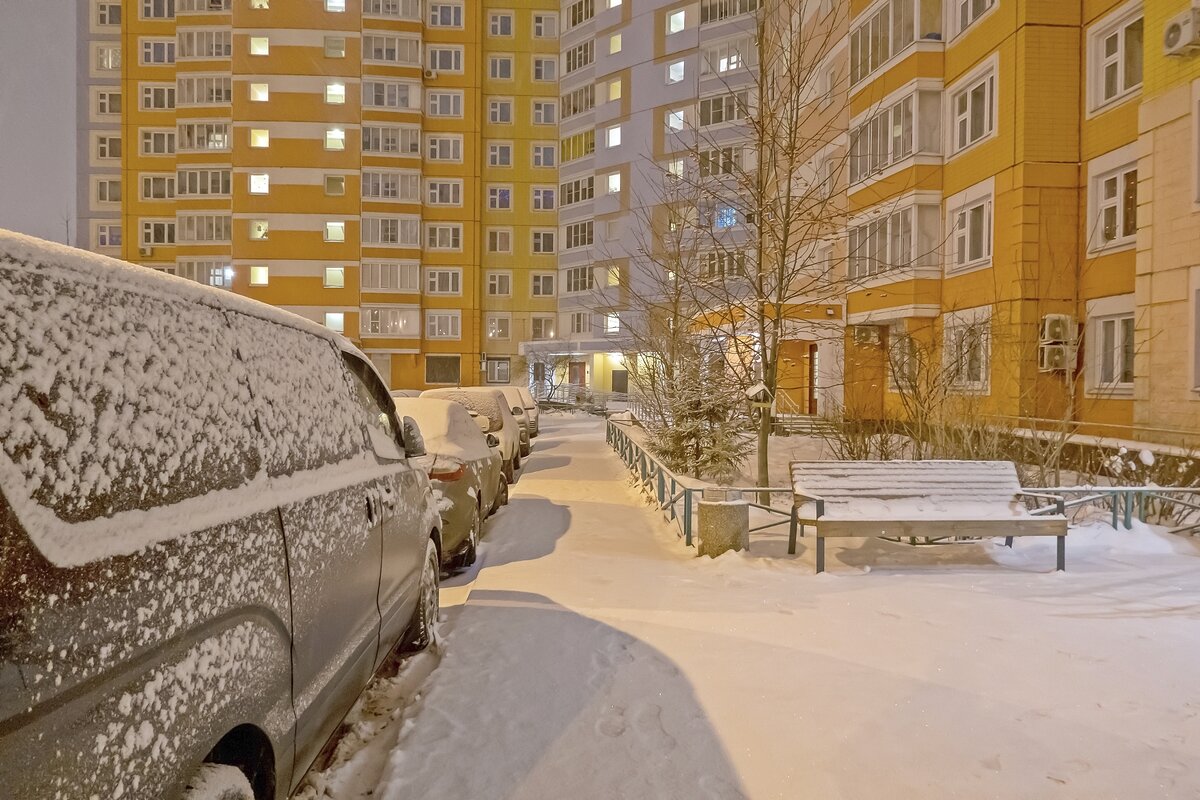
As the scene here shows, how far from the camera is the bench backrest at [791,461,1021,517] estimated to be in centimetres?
733

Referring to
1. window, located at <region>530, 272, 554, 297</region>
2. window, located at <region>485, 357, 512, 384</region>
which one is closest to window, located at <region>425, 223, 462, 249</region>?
window, located at <region>530, 272, 554, 297</region>

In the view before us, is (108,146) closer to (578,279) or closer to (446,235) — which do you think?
(446,235)

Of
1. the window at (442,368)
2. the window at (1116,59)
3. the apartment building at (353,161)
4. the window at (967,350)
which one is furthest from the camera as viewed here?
the window at (442,368)

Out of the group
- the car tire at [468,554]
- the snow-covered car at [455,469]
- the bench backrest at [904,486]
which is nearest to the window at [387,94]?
the snow-covered car at [455,469]

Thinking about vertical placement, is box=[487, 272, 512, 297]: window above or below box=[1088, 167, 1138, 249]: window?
above

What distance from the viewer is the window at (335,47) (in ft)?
155

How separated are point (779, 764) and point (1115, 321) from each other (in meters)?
16.1

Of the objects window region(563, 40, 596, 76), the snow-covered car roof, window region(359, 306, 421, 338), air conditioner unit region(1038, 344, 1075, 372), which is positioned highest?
window region(563, 40, 596, 76)

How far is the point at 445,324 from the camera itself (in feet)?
168

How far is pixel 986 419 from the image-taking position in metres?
11.7

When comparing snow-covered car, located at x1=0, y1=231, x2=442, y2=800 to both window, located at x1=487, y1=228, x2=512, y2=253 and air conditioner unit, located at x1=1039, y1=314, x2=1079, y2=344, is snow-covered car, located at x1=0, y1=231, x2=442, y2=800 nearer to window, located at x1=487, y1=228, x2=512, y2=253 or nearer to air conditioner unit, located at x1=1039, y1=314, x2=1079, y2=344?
air conditioner unit, located at x1=1039, y1=314, x2=1079, y2=344

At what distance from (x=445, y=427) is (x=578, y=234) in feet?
147

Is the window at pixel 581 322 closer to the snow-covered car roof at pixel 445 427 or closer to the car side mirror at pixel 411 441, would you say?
the snow-covered car roof at pixel 445 427

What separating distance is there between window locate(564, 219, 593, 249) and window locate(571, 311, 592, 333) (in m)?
4.37
